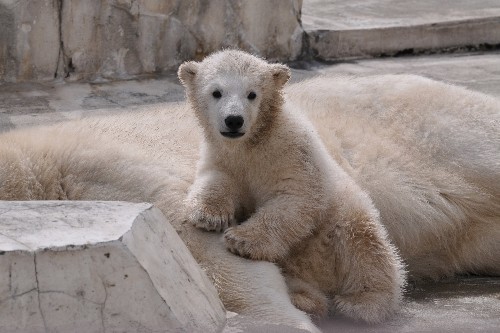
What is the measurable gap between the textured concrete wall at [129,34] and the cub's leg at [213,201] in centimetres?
297

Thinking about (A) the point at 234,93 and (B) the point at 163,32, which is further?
(B) the point at 163,32

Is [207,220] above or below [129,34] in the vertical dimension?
above

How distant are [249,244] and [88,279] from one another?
0.89 metres

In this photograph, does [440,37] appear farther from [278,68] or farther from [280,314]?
[280,314]

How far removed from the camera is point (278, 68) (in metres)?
4.22

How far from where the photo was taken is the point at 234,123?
3.92m

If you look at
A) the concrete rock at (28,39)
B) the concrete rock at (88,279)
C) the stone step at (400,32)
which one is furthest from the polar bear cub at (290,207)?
the stone step at (400,32)

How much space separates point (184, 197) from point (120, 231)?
3.01 ft

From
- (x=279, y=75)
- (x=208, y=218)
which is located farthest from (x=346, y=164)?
(x=208, y=218)

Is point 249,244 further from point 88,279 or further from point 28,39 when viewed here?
point 28,39

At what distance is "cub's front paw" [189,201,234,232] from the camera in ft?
12.5

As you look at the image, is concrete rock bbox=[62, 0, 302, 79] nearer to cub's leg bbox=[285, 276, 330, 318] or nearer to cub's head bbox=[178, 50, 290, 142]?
cub's head bbox=[178, 50, 290, 142]

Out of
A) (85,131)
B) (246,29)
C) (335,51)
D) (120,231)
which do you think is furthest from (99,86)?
(120,231)

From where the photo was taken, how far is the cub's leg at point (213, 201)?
382 cm
